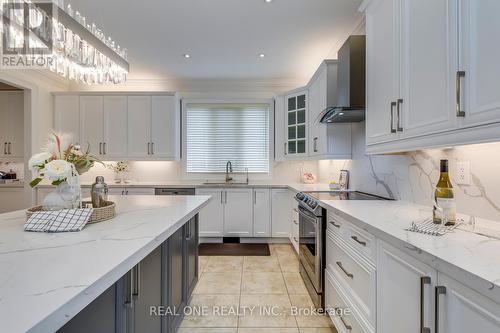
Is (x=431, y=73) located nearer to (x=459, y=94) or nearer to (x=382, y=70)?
(x=459, y=94)

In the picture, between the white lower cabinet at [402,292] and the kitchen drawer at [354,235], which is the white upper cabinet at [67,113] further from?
the white lower cabinet at [402,292]

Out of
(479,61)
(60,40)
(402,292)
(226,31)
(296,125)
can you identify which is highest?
(226,31)

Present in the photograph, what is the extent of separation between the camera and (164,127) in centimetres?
420

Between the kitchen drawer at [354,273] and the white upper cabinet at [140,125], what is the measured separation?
134 inches

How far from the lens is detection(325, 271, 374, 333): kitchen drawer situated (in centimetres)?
149

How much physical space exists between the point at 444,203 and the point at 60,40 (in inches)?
105

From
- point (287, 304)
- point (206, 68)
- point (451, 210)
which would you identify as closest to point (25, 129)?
point (206, 68)

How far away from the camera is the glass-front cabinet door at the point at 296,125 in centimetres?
378

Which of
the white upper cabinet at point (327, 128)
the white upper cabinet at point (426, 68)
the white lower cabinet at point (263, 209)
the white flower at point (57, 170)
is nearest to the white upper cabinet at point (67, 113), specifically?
the white lower cabinet at point (263, 209)

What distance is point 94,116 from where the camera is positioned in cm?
421

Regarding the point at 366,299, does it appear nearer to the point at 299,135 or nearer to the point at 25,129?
the point at 299,135

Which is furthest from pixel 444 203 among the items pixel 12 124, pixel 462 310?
pixel 12 124

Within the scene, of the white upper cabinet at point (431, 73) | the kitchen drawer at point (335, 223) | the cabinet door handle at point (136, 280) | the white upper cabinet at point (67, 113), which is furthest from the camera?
the white upper cabinet at point (67, 113)

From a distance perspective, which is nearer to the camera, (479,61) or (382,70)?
(479,61)
